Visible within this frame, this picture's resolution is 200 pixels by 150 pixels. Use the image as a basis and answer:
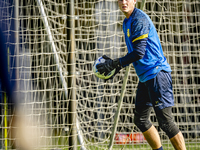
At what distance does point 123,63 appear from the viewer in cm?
252

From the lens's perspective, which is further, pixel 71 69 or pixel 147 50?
pixel 71 69

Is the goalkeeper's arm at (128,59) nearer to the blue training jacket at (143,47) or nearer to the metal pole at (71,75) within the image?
the blue training jacket at (143,47)

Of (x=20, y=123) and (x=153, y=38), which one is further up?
(x=153, y=38)

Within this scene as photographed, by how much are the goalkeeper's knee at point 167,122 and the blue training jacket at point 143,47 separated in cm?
37

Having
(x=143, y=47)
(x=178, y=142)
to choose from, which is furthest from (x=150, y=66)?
(x=178, y=142)

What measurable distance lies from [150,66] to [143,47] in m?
0.24

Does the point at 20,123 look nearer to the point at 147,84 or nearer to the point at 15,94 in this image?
the point at 15,94

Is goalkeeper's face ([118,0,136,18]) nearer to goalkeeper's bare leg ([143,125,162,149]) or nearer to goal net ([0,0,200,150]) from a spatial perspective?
goal net ([0,0,200,150])

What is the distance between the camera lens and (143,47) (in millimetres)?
2414

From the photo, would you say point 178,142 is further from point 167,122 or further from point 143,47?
point 143,47

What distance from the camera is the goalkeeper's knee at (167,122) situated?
7.94 feet

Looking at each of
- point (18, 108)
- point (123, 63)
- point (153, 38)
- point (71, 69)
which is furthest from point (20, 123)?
point (71, 69)

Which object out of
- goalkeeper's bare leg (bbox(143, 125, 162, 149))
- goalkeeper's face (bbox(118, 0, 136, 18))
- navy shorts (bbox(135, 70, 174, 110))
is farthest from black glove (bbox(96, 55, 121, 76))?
goalkeeper's bare leg (bbox(143, 125, 162, 149))

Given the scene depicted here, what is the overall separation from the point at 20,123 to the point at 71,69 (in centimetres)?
238
